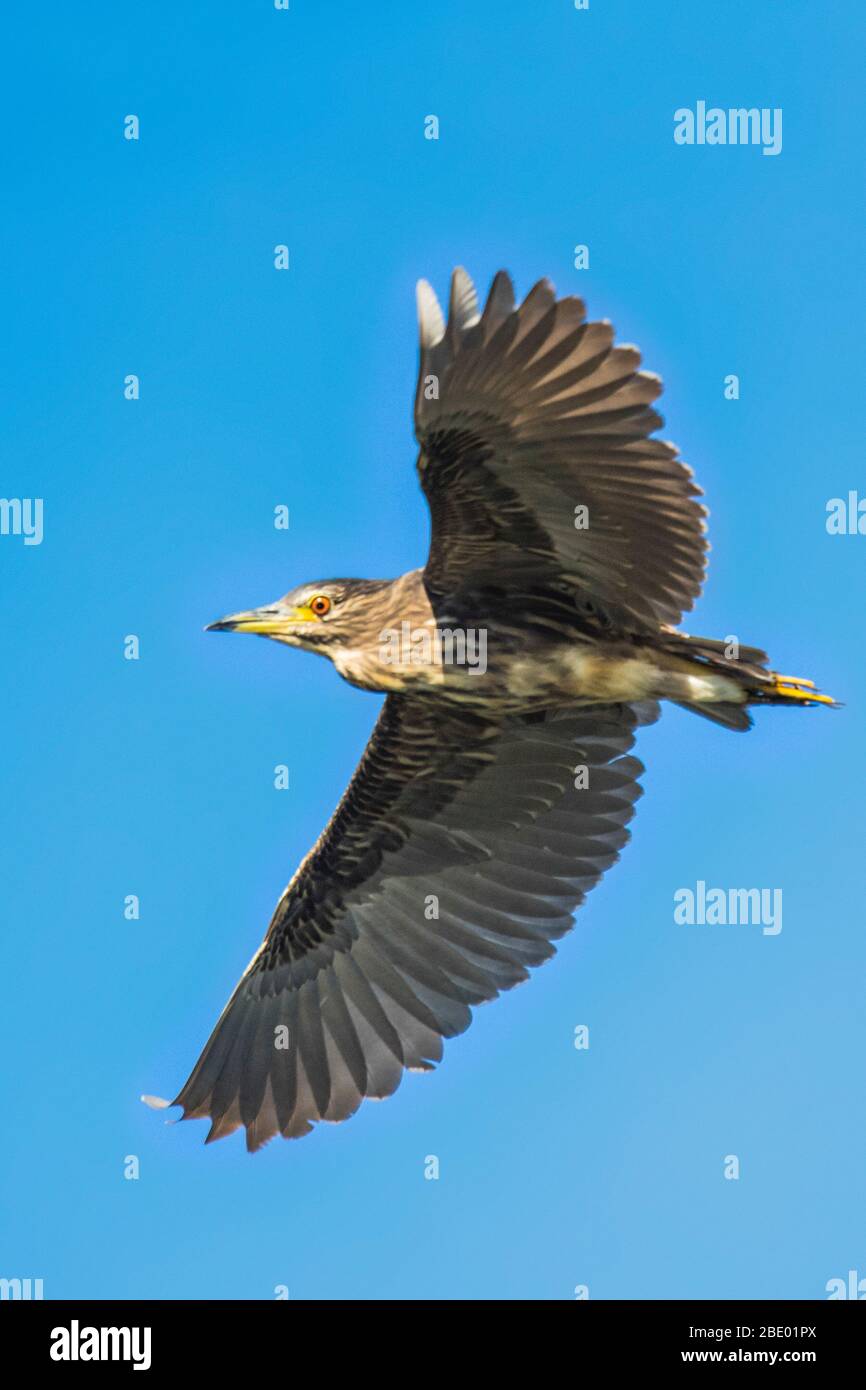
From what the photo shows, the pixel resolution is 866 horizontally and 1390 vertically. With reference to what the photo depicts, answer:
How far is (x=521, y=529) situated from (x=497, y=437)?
0.74 m

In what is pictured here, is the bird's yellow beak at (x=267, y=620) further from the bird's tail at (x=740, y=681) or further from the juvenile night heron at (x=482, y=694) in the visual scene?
the bird's tail at (x=740, y=681)

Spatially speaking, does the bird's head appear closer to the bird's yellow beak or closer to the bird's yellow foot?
the bird's yellow beak

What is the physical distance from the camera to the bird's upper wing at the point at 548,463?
28.6 feet

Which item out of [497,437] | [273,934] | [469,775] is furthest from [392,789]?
[497,437]

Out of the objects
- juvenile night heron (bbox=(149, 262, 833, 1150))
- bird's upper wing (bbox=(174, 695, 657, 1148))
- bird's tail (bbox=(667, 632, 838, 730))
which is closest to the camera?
juvenile night heron (bbox=(149, 262, 833, 1150))

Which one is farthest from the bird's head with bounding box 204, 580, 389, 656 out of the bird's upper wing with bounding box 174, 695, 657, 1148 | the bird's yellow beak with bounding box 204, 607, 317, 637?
the bird's upper wing with bounding box 174, 695, 657, 1148

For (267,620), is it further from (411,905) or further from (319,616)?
(411,905)

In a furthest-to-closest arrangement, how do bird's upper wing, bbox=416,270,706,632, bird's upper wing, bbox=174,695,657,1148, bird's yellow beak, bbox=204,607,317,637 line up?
bird's upper wing, bbox=174,695,657,1148
bird's yellow beak, bbox=204,607,317,637
bird's upper wing, bbox=416,270,706,632

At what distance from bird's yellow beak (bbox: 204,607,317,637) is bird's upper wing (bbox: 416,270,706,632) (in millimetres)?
870

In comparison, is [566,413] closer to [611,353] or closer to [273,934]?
[611,353]

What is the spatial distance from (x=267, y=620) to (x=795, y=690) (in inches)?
120

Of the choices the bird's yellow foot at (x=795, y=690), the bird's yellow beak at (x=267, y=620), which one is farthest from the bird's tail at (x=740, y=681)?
the bird's yellow beak at (x=267, y=620)

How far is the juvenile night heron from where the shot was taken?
357 inches

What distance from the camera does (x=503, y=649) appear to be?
1044cm
